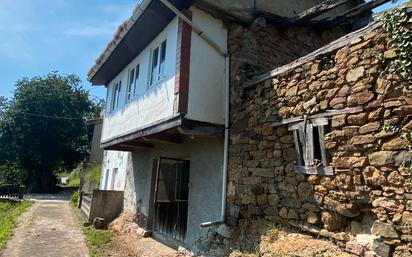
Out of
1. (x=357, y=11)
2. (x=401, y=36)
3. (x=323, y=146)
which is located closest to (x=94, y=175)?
(x=357, y=11)

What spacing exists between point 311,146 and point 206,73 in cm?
261

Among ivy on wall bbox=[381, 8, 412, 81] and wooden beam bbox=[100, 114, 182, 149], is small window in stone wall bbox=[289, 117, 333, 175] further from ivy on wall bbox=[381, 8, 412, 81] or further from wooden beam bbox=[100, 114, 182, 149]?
Result: wooden beam bbox=[100, 114, 182, 149]

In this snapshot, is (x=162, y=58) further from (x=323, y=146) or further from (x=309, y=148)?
(x=323, y=146)

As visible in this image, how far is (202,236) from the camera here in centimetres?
643

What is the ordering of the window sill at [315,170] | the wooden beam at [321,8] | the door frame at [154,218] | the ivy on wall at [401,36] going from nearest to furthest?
the ivy on wall at [401,36]
the window sill at [315,170]
the wooden beam at [321,8]
the door frame at [154,218]

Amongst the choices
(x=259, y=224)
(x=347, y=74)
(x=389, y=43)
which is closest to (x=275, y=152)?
(x=259, y=224)

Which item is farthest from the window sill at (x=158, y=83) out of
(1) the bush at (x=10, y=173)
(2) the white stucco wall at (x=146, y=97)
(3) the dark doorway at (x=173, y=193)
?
(1) the bush at (x=10, y=173)

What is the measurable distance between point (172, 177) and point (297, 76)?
4675mm

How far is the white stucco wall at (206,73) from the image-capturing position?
6035mm

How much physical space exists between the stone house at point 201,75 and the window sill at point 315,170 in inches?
26.8

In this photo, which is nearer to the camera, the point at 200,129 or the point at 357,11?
the point at 200,129

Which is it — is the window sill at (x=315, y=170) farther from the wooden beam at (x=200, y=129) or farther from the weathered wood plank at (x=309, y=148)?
the wooden beam at (x=200, y=129)

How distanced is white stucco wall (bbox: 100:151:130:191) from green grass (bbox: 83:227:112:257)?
214cm

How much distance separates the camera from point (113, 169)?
1335 centimetres
